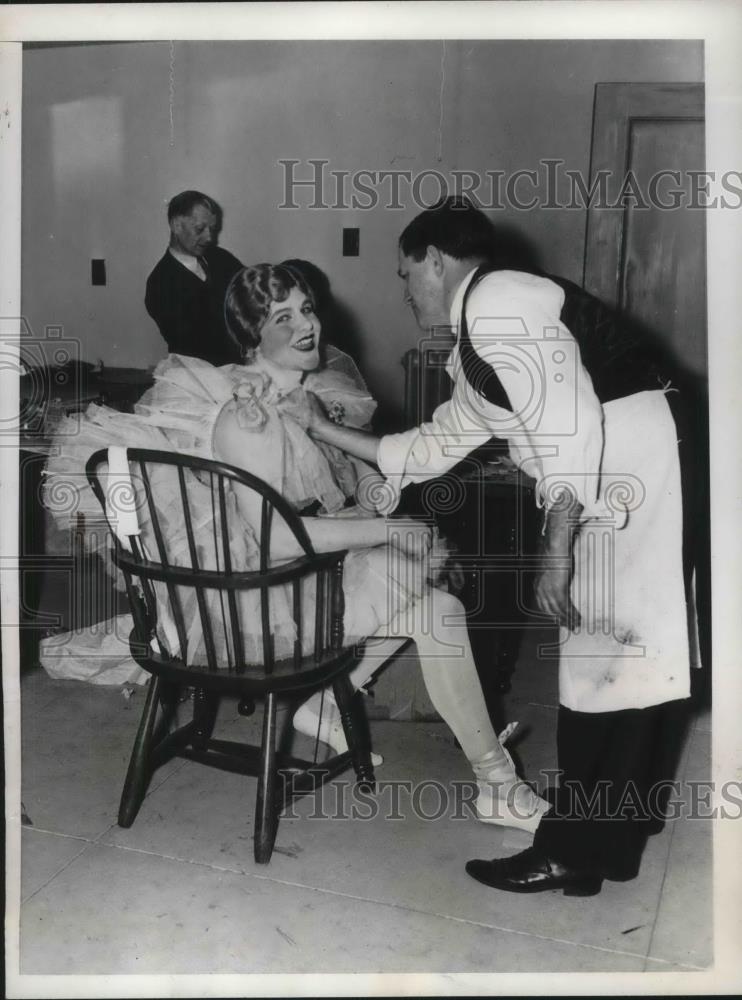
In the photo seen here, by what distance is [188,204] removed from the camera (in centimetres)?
312

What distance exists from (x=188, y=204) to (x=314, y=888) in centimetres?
223

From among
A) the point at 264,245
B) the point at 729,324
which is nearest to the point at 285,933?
the point at 729,324

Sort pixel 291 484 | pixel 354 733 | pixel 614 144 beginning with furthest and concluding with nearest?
pixel 614 144, pixel 354 733, pixel 291 484

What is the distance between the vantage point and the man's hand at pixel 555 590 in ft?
6.30

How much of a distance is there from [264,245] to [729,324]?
1.78 meters

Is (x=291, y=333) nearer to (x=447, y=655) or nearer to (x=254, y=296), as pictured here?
(x=254, y=296)

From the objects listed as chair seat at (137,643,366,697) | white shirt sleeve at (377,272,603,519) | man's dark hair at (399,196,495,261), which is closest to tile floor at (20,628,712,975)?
chair seat at (137,643,366,697)

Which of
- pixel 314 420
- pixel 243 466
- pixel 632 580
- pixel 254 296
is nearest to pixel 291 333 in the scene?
pixel 254 296

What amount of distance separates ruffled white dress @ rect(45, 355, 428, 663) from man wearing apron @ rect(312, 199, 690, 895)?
16.6 inches

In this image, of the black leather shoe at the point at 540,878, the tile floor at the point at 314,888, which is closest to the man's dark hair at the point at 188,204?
the tile floor at the point at 314,888

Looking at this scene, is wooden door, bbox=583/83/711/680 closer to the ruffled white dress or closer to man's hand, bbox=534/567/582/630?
man's hand, bbox=534/567/582/630

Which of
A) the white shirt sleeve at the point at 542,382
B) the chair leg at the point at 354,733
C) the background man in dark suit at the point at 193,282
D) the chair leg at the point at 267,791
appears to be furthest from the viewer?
the background man in dark suit at the point at 193,282

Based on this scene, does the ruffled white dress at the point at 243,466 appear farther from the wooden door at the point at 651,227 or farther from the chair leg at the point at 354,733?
the wooden door at the point at 651,227

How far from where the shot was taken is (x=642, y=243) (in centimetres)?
325
